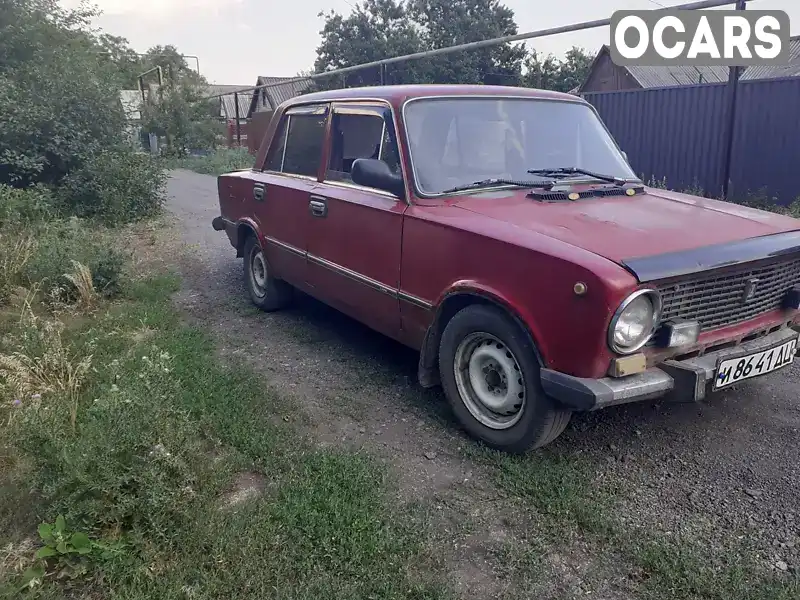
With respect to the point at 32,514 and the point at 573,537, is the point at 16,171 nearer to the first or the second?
the point at 32,514

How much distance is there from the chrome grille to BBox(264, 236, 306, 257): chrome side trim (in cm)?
289

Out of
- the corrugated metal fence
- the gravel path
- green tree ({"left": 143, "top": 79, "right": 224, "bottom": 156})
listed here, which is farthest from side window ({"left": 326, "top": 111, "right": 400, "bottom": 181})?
green tree ({"left": 143, "top": 79, "right": 224, "bottom": 156})

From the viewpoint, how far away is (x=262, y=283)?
20.2 feet

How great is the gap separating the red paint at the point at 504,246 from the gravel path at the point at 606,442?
447 mm

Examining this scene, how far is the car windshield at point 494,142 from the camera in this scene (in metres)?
4.04

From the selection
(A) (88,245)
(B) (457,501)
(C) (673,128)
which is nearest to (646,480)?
(B) (457,501)

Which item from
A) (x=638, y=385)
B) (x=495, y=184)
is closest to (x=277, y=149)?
(x=495, y=184)

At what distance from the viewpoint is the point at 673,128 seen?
11.0 meters

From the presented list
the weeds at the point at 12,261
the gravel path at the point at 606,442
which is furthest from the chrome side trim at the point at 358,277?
the weeds at the point at 12,261

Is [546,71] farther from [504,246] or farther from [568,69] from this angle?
[504,246]

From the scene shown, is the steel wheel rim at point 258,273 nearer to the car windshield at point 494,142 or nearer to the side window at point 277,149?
the side window at point 277,149

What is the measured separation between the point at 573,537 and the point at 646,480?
26.0 inches

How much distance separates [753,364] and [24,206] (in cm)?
866

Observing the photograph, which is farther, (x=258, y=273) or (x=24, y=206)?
(x=24, y=206)
